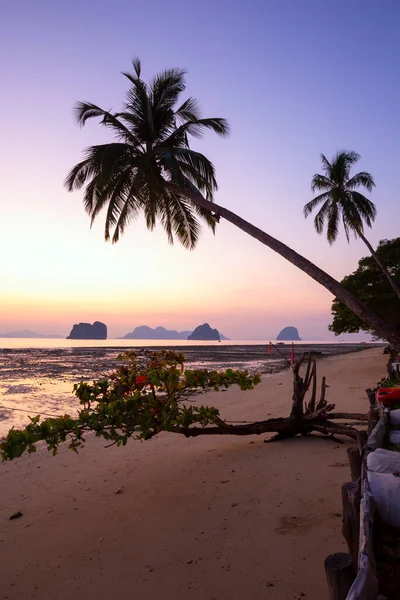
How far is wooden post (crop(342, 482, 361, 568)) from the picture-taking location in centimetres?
302

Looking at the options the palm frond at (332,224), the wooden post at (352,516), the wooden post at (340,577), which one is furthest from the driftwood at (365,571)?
the palm frond at (332,224)

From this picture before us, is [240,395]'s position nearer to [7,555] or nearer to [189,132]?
[189,132]

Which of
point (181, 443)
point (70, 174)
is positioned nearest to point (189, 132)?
point (70, 174)

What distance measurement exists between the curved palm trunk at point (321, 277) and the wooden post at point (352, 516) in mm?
6600

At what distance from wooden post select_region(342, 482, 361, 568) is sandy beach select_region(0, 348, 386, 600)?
104 cm

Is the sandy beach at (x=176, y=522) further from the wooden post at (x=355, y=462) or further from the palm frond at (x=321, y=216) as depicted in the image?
the palm frond at (x=321, y=216)

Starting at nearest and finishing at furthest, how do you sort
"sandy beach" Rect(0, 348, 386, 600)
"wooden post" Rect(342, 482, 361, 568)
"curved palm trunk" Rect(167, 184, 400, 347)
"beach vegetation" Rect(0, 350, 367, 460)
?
"wooden post" Rect(342, 482, 361, 568) < "sandy beach" Rect(0, 348, 386, 600) < "beach vegetation" Rect(0, 350, 367, 460) < "curved palm trunk" Rect(167, 184, 400, 347)

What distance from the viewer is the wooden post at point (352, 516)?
3.02m

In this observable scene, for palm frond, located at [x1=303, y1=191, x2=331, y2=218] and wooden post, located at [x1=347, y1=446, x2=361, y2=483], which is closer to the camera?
wooden post, located at [x1=347, y1=446, x2=361, y2=483]

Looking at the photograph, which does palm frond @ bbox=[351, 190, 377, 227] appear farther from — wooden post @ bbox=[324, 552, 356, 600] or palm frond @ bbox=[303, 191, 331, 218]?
wooden post @ bbox=[324, 552, 356, 600]

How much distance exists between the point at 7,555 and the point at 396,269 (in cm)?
3124

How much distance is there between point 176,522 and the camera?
217 inches

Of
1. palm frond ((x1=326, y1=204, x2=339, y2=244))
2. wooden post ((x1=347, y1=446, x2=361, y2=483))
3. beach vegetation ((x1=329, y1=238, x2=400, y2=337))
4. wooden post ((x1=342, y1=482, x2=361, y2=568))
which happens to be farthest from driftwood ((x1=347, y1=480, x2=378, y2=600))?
beach vegetation ((x1=329, y1=238, x2=400, y2=337))

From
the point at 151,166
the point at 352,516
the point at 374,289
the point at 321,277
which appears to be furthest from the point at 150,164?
the point at 374,289
